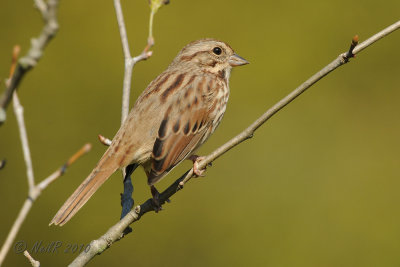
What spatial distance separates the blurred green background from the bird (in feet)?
4.67

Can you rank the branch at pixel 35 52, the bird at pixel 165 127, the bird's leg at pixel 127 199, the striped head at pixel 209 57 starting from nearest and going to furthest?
the branch at pixel 35 52 → the bird's leg at pixel 127 199 → the bird at pixel 165 127 → the striped head at pixel 209 57

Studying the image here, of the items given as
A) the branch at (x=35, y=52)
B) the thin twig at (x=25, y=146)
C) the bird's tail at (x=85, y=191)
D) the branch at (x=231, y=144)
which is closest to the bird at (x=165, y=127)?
the bird's tail at (x=85, y=191)

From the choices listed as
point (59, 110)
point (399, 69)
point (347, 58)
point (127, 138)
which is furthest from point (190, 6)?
point (347, 58)

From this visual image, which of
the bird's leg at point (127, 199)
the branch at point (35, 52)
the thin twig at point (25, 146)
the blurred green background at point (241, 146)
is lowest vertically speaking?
the blurred green background at point (241, 146)

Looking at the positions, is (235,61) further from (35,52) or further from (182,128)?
(35,52)

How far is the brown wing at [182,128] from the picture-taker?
12.1 feet

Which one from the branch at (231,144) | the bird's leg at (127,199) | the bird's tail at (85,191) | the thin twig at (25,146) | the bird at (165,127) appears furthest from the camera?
the bird at (165,127)

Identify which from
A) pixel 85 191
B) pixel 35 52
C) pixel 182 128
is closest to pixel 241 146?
pixel 182 128

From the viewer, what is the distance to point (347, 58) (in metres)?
2.79

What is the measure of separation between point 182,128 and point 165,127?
112 millimetres

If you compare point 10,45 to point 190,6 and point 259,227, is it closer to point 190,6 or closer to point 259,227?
point 190,6

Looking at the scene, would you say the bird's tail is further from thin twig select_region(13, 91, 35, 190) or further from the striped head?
thin twig select_region(13, 91, 35, 190)

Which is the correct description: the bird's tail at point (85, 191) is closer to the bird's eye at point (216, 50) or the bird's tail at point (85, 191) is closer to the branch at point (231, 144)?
the branch at point (231, 144)

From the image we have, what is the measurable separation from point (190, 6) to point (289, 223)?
218 centimetres
